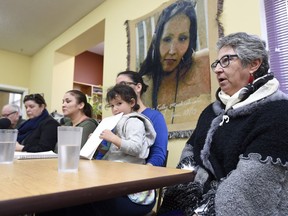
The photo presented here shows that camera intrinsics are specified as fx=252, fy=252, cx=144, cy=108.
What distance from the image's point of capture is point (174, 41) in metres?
1.89

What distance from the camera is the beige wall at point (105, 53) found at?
4.99 ft

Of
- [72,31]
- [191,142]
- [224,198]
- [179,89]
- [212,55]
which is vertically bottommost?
[224,198]

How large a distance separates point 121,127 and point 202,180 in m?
0.45

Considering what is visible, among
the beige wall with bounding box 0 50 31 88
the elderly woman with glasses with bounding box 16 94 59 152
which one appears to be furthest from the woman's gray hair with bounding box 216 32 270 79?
the beige wall with bounding box 0 50 31 88

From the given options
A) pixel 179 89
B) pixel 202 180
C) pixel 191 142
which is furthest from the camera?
pixel 179 89

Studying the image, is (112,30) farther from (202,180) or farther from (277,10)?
(202,180)

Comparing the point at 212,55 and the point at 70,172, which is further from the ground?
the point at 212,55

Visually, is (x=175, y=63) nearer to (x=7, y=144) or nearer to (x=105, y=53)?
(x=105, y=53)

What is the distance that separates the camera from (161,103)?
1.93m

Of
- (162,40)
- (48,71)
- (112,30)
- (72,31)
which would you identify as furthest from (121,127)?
(48,71)

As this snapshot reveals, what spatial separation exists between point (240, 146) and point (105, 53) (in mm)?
2157

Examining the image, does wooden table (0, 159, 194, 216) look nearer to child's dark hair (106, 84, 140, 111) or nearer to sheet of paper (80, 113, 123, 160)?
sheet of paper (80, 113, 123, 160)

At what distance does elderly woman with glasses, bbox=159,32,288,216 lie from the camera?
0.65 m

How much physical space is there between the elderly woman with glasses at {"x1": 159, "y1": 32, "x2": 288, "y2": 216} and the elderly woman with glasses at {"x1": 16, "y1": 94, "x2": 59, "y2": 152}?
110 cm
